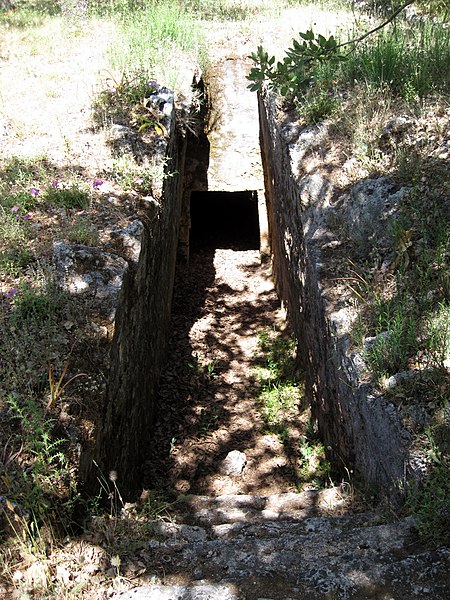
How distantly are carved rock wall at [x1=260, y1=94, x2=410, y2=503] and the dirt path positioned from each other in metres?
0.55

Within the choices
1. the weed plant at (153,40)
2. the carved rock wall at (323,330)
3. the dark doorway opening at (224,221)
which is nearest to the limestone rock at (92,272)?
the carved rock wall at (323,330)

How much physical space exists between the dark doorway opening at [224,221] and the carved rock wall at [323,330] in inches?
93.8

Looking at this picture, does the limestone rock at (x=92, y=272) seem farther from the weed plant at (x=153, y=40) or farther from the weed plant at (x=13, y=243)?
the weed plant at (x=153, y=40)

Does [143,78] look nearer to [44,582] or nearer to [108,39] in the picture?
[108,39]

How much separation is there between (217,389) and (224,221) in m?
5.40

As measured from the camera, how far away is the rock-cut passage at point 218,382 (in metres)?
5.05

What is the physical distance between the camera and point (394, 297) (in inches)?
156

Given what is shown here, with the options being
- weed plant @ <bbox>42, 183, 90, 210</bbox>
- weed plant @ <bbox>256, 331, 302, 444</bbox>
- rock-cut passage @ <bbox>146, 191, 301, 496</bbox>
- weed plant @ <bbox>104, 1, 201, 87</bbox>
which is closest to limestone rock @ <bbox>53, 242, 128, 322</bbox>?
weed plant @ <bbox>42, 183, 90, 210</bbox>

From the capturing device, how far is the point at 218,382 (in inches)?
251

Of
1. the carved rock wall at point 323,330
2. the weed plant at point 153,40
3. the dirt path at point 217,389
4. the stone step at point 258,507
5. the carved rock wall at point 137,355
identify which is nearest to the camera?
the carved rock wall at point 323,330

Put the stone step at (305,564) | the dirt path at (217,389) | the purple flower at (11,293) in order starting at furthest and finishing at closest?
the dirt path at (217,389) < the purple flower at (11,293) < the stone step at (305,564)

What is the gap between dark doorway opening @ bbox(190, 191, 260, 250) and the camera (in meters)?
10.1

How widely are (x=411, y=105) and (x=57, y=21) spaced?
8.02 m

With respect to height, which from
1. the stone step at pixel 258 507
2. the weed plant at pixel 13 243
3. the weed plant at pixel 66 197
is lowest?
the stone step at pixel 258 507
